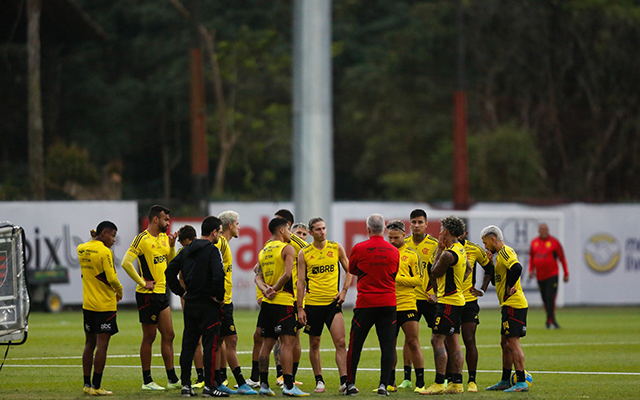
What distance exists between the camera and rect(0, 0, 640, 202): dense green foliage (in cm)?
4419

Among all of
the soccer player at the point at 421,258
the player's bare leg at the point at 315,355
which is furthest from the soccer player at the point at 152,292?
the soccer player at the point at 421,258

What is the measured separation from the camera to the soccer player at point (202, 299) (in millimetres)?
11102

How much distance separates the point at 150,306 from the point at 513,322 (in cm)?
452

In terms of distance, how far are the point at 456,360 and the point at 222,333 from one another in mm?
2885

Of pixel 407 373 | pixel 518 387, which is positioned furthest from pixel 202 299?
pixel 518 387

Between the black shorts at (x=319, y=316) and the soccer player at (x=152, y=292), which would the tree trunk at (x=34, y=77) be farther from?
the black shorts at (x=319, y=316)

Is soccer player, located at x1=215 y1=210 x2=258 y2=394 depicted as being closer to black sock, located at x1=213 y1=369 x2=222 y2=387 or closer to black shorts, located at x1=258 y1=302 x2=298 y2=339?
black sock, located at x1=213 y1=369 x2=222 y2=387

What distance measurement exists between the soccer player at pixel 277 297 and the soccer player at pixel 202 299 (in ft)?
2.52

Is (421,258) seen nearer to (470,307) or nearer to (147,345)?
(470,307)

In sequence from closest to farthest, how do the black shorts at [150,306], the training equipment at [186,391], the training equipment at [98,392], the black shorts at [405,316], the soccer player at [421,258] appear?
the training equipment at [186,391] → the training equipment at [98,392] → the black shorts at [150,306] → the black shorts at [405,316] → the soccer player at [421,258]

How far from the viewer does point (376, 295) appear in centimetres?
1146

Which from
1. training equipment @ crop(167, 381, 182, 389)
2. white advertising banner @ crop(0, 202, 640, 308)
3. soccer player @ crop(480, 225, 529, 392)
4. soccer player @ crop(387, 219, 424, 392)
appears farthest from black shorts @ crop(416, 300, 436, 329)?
white advertising banner @ crop(0, 202, 640, 308)

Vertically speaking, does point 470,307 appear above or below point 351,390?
above

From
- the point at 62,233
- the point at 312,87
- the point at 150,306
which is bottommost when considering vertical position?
the point at 150,306
